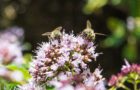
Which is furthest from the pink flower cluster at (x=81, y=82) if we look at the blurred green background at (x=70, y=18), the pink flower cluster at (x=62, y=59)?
the blurred green background at (x=70, y=18)

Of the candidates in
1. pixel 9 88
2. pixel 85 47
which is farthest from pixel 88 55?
pixel 9 88

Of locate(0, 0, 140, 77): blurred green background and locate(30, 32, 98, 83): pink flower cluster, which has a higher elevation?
locate(0, 0, 140, 77): blurred green background

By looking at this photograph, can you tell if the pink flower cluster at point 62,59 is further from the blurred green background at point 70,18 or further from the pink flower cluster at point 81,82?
the blurred green background at point 70,18

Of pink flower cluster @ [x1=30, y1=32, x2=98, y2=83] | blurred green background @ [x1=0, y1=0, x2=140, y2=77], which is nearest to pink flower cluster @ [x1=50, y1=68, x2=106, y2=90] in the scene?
pink flower cluster @ [x1=30, y1=32, x2=98, y2=83]

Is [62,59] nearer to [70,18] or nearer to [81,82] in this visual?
[81,82]

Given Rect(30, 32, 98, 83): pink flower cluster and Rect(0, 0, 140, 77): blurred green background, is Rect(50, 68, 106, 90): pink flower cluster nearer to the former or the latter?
Rect(30, 32, 98, 83): pink flower cluster

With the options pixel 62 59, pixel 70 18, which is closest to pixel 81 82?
pixel 62 59

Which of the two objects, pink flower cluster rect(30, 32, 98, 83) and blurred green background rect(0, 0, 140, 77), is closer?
pink flower cluster rect(30, 32, 98, 83)
